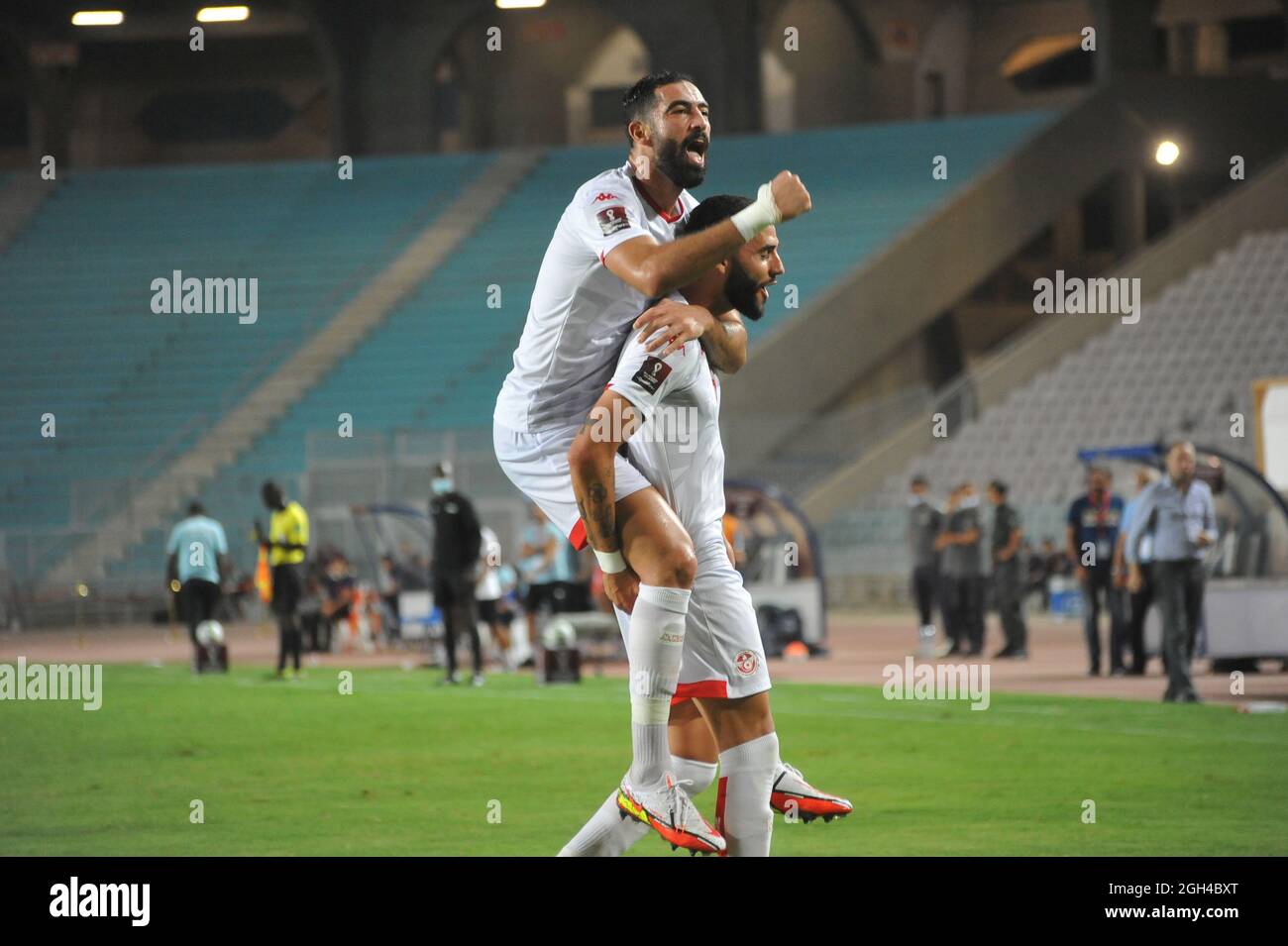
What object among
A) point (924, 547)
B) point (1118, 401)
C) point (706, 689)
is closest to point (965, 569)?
point (924, 547)

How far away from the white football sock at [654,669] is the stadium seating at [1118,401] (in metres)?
28.3

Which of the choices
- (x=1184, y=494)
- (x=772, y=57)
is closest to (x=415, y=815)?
(x=1184, y=494)

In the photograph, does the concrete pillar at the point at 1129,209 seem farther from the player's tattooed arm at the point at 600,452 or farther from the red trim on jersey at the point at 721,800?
the player's tattooed arm at the point at 600,452

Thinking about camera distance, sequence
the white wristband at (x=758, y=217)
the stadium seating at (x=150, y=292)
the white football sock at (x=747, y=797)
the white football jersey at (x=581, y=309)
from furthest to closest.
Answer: the stadium seating at (x=150, y=292), the white football sock at (x=747, y=797), the white football jersey at (x=581, y=309), the white wristband at (x=758, y=217)

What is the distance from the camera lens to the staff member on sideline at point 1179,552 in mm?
15930

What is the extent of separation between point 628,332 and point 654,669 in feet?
3.82

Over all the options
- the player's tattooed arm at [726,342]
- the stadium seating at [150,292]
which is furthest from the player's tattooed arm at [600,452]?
the stadium seating at [150,292]

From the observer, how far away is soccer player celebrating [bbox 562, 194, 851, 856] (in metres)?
6.29

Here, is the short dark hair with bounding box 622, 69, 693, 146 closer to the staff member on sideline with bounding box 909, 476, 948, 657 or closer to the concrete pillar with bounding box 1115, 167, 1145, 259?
the staff member on sideline with bounding box 909, 476, 948, 657

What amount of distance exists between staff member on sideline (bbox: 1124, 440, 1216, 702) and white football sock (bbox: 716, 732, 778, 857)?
10.2 meters

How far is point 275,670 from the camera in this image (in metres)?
21.5

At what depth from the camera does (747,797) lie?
6410mm

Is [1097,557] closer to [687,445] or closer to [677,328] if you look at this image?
[687,445]
